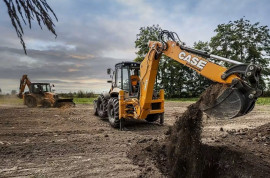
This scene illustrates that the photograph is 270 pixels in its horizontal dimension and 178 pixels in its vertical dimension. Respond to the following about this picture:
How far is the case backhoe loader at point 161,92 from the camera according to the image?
407cm

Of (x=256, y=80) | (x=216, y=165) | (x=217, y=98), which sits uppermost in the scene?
(x=256, y=80)

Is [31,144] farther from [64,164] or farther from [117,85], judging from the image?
A: [117,85]

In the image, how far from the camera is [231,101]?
419cm

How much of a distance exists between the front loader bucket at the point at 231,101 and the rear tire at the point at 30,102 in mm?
15544

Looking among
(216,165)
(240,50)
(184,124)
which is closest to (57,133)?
(184,124)

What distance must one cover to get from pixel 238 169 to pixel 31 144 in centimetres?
470

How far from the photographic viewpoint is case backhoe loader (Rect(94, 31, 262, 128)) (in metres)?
4.07

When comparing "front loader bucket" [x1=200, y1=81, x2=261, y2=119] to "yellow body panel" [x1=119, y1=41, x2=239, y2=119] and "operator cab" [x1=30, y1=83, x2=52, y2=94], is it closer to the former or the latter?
"yellow body panel" [x1=119, y1=41, x2=239, y2=119]

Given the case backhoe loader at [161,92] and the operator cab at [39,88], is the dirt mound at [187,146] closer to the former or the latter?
the case backhoe loader at [161,92]

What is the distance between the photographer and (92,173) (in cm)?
414

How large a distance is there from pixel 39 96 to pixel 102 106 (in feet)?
28.4

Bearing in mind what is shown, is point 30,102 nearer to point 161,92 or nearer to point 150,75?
point 161,92

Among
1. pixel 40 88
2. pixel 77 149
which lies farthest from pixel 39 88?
pixel 77 149

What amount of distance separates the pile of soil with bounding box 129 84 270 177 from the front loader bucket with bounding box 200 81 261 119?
2.6 inches
